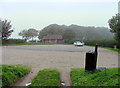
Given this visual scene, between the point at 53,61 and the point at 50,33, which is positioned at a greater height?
the point at 50,33

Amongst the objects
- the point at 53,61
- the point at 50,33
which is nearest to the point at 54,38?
the point at 50,33

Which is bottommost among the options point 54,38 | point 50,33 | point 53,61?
point 53,61

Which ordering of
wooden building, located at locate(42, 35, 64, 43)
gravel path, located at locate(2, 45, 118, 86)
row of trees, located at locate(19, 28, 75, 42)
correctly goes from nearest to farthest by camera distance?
gravel path, located at locate(2, 45, 118, 86)
row of trees, located at locate(19, 28, 75, 42)
wooden building, located at locate(42, 35, 64, 43)

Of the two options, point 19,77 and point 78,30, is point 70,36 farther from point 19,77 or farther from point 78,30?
point 19,77

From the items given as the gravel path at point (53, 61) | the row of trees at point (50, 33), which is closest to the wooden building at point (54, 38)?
the row of trees at point (50, 33)

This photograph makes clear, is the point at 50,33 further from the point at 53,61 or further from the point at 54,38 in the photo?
the point at 53,61

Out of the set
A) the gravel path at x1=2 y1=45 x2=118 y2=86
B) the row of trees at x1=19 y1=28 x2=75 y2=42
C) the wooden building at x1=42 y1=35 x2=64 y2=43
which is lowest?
the gravel path at x1=2 y1=45 x2=118 y2=86

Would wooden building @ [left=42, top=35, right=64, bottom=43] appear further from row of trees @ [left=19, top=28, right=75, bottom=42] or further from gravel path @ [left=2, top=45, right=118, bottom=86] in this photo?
gravel path @ [left=2, top=45, right=118, bottom=86]

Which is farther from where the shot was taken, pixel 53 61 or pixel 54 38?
pixel 54 38

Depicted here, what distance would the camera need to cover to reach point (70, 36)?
54.3 metres

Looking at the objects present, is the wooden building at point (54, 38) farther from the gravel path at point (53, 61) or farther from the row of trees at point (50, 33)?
the gravel path at point (53, 61)

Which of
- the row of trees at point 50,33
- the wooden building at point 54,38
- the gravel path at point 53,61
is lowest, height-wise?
the gravel path at point 53,61

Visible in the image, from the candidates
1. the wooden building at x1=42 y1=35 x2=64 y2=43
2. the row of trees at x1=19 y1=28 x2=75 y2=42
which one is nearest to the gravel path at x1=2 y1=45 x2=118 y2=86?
the row of trees at x1=19 y1=28 x2=75 y2=42

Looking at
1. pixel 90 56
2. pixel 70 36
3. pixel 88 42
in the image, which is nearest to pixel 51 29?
pixel 70 36
